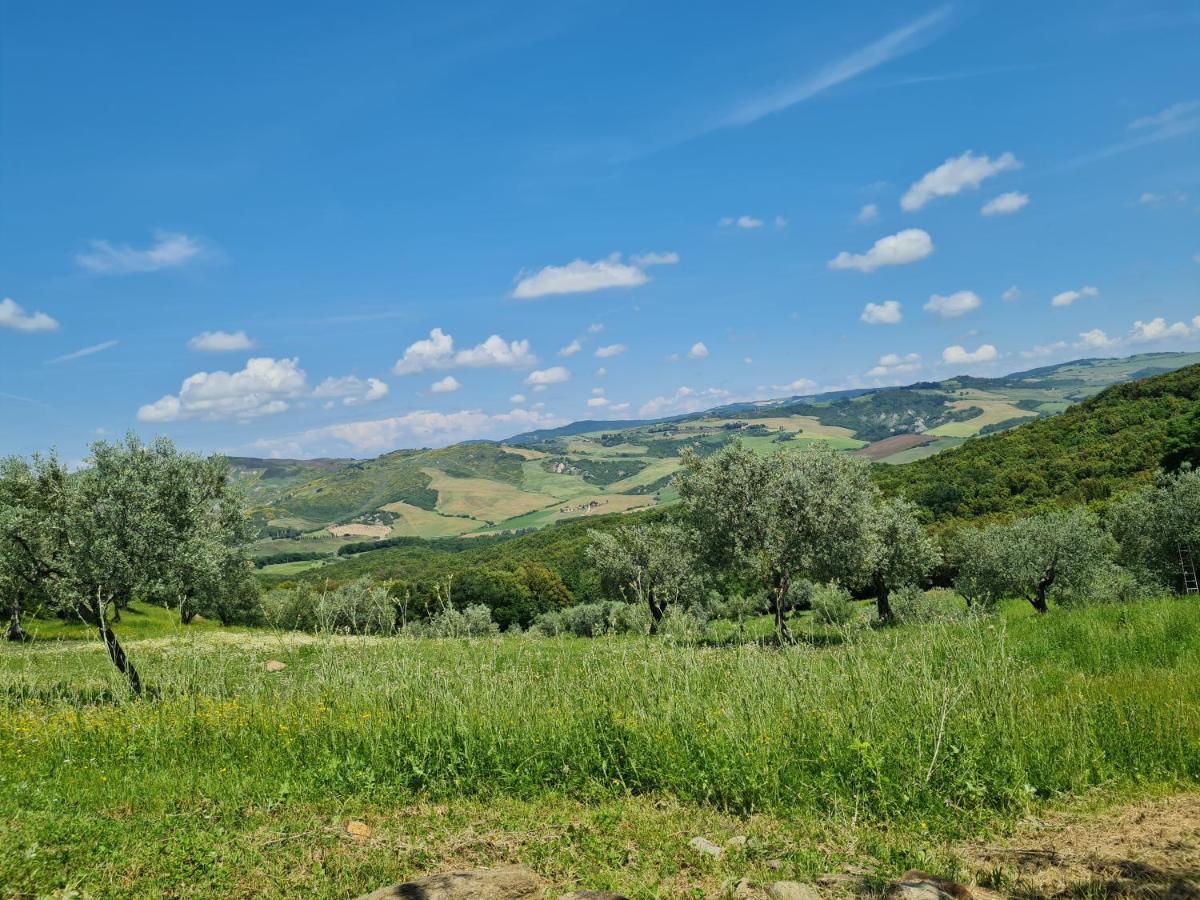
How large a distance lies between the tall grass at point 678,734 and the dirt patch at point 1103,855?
0.55 meters

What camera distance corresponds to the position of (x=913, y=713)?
8398mm

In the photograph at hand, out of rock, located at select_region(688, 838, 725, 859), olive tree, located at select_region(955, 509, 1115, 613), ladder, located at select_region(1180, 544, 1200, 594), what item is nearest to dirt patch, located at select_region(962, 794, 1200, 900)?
rock, located at select_region(688, 838, 725, 859)

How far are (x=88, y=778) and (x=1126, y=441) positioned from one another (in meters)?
133

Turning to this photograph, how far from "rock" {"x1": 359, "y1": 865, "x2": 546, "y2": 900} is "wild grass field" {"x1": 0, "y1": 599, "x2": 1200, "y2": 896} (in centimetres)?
35

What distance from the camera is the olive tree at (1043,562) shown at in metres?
40.2

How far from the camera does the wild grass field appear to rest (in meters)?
6.08

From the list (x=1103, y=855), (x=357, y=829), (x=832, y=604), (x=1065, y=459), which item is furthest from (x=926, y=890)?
(x=1065, y=459)

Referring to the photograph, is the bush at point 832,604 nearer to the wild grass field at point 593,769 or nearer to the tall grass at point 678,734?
the tall grass at point 678,734

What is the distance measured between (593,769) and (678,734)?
3.86ft

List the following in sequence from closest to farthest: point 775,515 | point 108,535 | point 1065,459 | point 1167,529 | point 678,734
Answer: point 678,734 < point 108,535 < point 775,515 < point 1167,529 < point 1065,459

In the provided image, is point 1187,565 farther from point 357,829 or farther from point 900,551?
point 357,829

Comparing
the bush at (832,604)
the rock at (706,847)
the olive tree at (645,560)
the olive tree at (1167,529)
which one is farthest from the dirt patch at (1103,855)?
the olive tree at (1167,529)

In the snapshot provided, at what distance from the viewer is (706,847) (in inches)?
245

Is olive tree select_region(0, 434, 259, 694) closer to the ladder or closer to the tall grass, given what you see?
the tall grass
